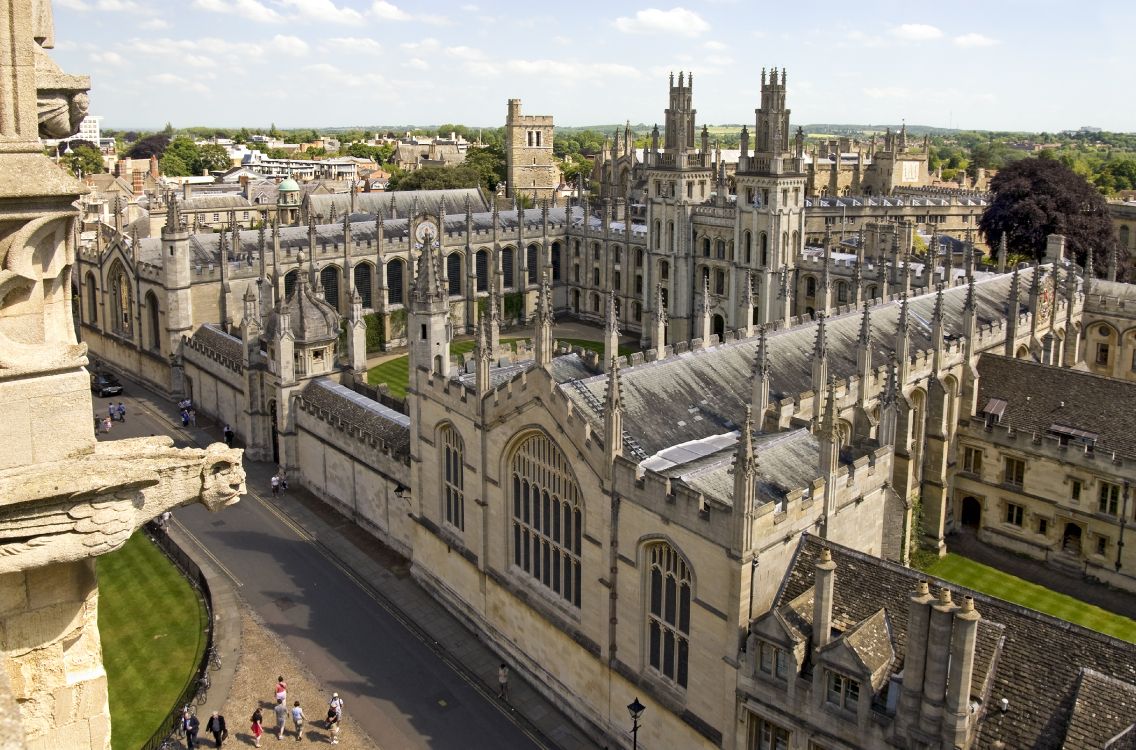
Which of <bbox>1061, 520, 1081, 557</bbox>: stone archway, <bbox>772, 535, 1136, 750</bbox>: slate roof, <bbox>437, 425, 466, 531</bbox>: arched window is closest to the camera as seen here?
<bbox>772, 535, 1136, 750</bbox>: slate roof

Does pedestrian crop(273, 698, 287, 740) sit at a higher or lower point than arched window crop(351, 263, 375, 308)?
lower

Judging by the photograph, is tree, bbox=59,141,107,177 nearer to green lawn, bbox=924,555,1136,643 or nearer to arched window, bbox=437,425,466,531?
arched window, bbox=437,425,466,531

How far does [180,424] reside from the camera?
47000 mm

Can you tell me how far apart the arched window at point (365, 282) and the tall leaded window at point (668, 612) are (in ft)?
146

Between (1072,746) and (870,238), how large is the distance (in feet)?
151

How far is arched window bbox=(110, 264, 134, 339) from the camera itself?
180ft

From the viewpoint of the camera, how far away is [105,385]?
51.4 meters

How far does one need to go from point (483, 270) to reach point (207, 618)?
140 feet

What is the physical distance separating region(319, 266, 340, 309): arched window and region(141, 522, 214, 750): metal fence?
2850cm

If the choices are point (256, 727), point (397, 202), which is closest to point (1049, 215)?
point (397, 202)

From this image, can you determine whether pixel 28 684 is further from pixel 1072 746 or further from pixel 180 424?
pixel 180 424

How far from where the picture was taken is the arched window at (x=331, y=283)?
199 feet

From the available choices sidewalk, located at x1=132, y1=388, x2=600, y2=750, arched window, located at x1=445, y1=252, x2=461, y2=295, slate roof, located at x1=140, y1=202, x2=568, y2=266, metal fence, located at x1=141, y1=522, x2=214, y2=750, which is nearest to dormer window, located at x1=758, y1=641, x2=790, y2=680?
sidewalk, located at x1=132, y1=388, x2=600, y2=750

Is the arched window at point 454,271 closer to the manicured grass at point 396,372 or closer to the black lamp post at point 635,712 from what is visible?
the manicured grass at point 396,372
